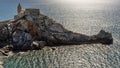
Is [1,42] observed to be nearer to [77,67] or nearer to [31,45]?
[31,45]

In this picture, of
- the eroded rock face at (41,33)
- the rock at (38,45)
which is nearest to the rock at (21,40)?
the eroded rock face at (41,33)

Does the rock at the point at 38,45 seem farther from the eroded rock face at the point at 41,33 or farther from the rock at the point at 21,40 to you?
the rock at the point at 21,40

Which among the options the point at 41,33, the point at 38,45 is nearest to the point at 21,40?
the point at 38,45

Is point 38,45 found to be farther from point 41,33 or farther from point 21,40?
point 41,33

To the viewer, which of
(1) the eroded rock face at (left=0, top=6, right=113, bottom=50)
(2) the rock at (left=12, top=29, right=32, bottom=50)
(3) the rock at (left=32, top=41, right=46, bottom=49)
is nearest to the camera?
(2) the rock at (left=12, top=29, right=32, bottom=50)

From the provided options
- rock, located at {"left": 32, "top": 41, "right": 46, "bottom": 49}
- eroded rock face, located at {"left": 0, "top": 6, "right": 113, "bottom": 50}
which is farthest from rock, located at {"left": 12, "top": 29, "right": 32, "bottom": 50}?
rock, located at {"left": 32, "top": 41, "right": 46, "bottom": 49}

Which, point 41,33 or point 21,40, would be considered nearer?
point 21,40

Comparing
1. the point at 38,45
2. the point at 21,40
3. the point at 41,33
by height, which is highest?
the point at 41,33

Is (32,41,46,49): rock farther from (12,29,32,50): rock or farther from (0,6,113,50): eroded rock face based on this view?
(12,29,32,50): rock
